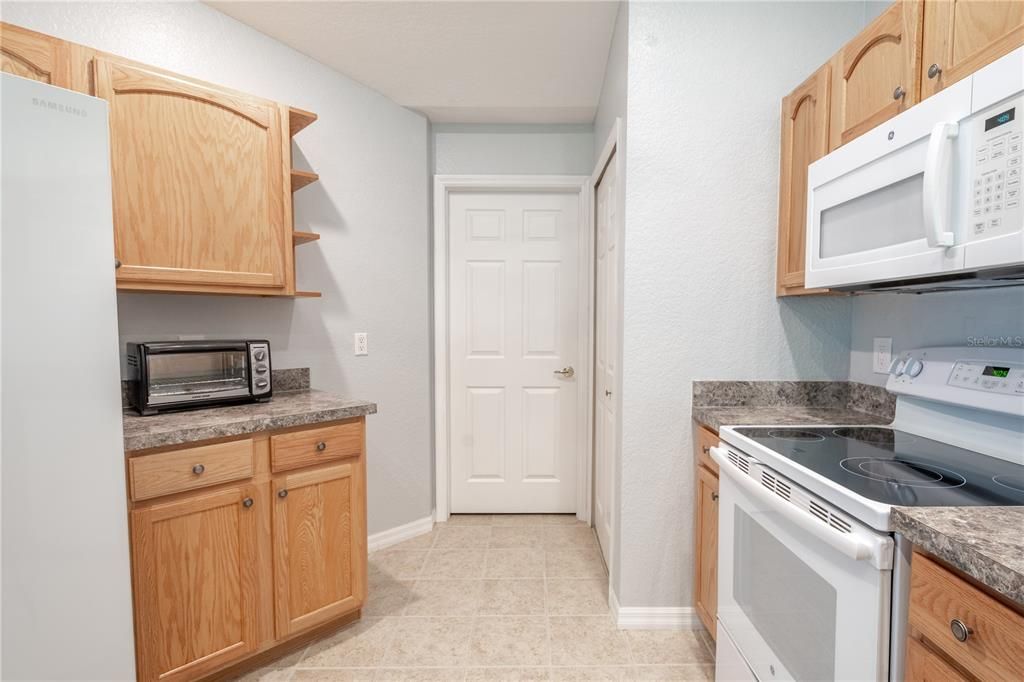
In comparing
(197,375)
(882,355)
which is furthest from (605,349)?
(197,375)

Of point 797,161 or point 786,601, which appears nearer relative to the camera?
point 786,601

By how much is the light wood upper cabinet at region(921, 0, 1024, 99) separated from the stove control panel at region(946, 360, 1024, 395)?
0.71 meters

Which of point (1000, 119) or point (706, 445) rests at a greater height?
point (1000, 119)

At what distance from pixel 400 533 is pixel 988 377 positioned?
2.66m

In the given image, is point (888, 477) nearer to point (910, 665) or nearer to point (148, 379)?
point (910, 665)

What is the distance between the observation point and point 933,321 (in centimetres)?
154

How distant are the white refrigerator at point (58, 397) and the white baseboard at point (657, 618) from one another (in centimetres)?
170

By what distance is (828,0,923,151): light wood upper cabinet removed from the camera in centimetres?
125

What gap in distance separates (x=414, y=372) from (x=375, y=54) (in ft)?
5.50

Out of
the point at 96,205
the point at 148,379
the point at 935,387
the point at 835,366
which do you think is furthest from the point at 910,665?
the point at 148,379

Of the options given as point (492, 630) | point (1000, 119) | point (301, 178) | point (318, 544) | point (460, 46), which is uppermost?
point (460, 46)

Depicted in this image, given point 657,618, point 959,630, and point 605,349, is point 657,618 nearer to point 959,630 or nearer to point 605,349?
point 605,349

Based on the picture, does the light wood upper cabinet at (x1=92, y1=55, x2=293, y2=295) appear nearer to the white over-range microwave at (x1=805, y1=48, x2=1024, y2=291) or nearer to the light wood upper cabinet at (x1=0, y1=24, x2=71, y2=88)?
the light wood upper cabinet at (x1=0, y1=24, x2=71, y2=88)

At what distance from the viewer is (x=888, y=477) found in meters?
1.08
